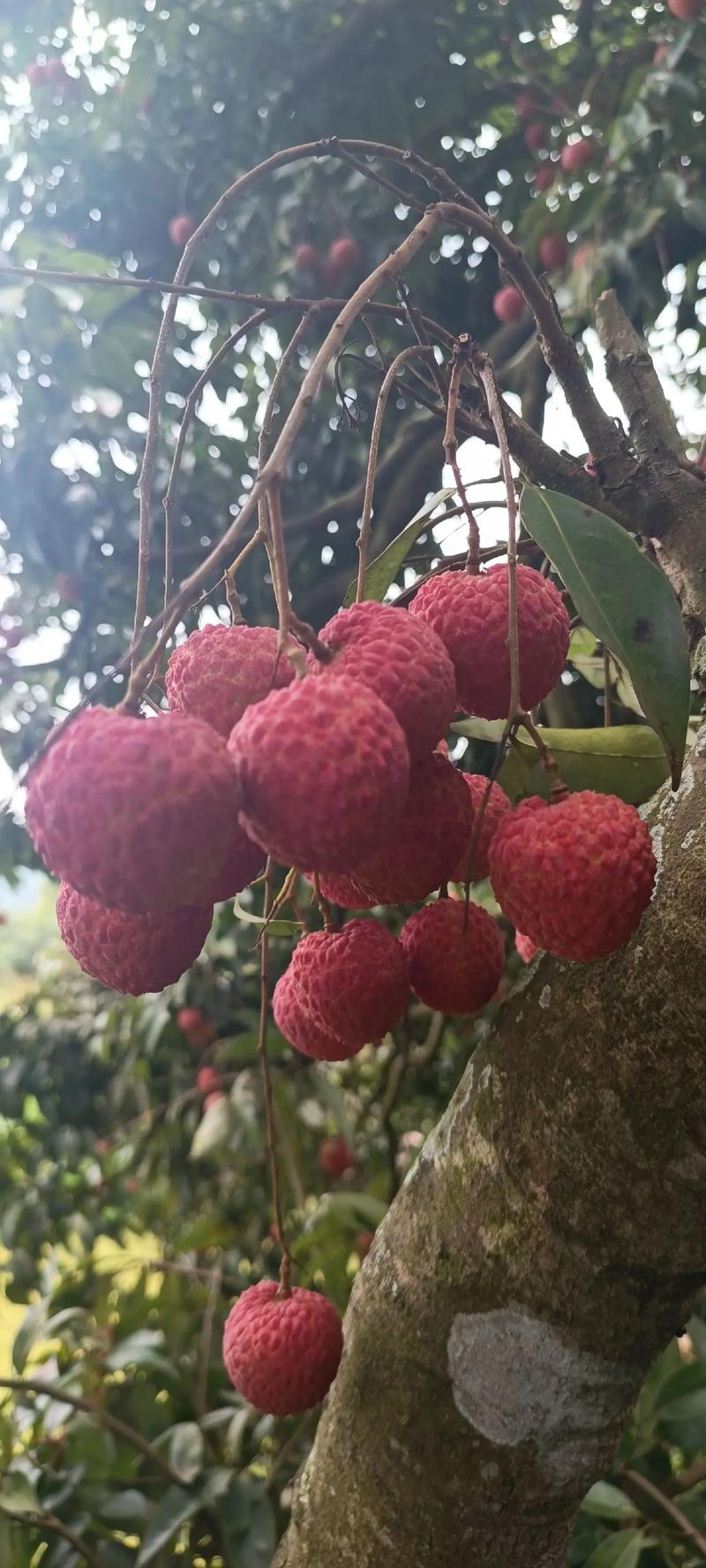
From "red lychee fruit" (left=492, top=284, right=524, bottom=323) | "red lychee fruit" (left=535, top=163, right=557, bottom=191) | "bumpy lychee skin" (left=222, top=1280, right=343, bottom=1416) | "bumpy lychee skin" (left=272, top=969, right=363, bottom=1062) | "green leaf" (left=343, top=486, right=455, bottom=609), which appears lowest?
"bumpy lychee skin" (left=222, top=1280, right=343, bottom=1416)

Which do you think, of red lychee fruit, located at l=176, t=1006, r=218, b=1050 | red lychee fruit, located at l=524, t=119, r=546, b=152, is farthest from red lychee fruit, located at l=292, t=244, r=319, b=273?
red lychee fruit, located at l=176, t=1006, r=218, b=1050

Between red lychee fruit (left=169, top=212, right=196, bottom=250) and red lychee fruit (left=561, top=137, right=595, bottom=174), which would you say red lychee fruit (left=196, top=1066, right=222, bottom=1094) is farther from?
red lychee fruit (left=561, top=137, right=595, bottom=174)

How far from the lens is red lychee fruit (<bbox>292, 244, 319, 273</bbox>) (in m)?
2.01

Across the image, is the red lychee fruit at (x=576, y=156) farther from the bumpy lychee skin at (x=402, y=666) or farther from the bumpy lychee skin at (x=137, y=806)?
the bumpy lychee skin at (x=137, y=806)

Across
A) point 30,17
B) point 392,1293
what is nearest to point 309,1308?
point 392,1293

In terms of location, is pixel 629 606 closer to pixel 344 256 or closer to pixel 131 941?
pixel 131 941

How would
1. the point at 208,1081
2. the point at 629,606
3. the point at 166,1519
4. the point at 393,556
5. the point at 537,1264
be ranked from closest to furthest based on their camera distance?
the point at 629,606 < the point at 537,1264 < the point at 393,556 < the point at 166,1519 < the point at 208,1081

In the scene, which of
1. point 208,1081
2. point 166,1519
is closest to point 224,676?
point 166,1519

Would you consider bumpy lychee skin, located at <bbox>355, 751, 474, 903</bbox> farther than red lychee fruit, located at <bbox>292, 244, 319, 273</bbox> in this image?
No

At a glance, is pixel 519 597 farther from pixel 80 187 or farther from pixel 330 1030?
pixel 80 187

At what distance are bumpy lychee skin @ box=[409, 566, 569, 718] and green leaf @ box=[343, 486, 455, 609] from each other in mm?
124

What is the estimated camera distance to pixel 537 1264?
60 cm

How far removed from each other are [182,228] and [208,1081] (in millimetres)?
1809

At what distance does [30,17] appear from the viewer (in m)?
2.32
